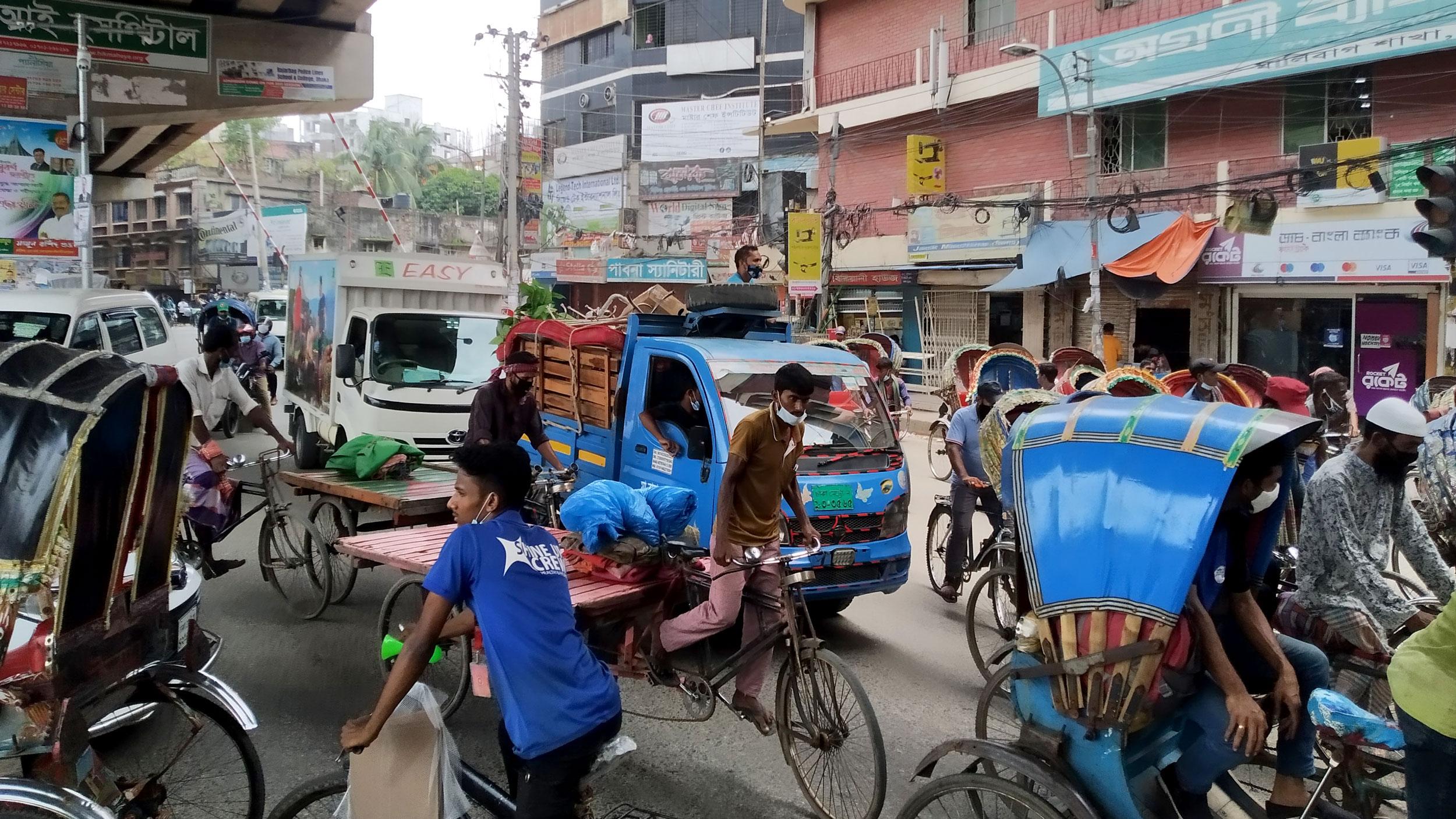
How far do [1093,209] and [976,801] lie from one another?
1645cm

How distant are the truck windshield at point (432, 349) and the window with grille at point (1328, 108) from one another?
46.1 feet

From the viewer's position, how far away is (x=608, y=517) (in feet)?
14.7

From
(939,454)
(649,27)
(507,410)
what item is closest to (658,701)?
(507,410)

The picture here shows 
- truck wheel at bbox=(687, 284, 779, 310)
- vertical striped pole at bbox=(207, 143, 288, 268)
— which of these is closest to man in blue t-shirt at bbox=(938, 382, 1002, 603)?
truck wheel at bbox=(687, 284, 779, 310)

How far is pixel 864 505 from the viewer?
633 centimetres

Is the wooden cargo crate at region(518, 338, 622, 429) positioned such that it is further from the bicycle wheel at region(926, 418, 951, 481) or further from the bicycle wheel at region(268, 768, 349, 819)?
the bicycle wheel at region(926, 418, 951, 481)

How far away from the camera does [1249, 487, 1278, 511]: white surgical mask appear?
3027 millimetres

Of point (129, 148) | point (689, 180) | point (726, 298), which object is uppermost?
point (689, 180)

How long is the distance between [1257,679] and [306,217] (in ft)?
145

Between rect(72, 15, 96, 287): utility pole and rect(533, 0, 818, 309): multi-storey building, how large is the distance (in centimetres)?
2585

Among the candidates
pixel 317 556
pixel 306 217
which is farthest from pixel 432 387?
pixel 306 217

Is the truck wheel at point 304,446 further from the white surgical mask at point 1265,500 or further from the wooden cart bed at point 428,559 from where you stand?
the white surgical mask at point 1265,500

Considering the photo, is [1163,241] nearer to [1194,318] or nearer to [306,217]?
[1194,318]

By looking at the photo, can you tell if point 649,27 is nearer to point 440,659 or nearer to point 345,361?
point 345,361
